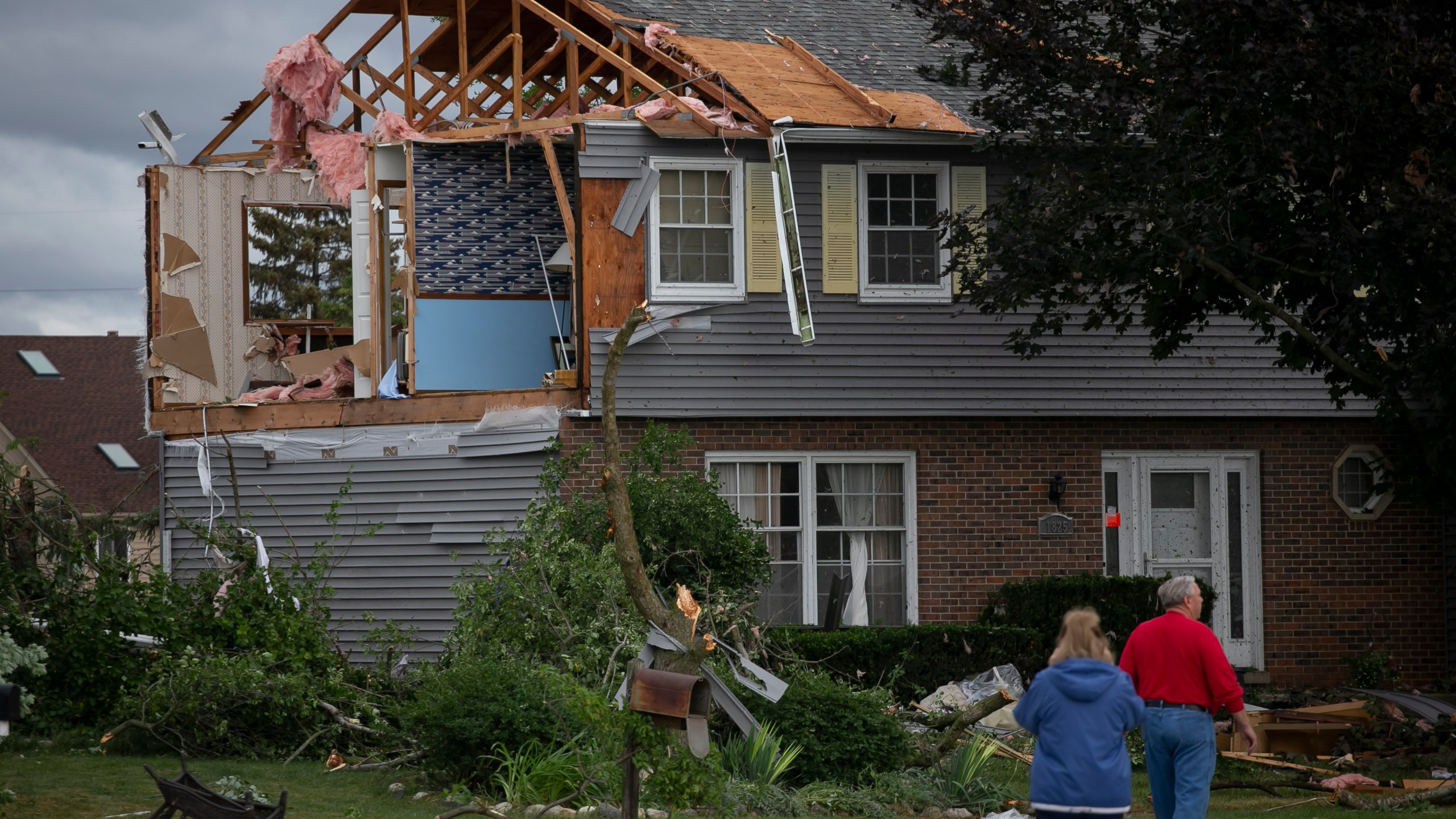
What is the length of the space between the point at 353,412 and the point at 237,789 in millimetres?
7280

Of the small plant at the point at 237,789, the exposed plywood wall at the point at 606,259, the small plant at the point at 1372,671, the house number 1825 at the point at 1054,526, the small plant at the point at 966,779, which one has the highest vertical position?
the exposed plywood wall at the point at 606,259

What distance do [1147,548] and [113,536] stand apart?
10.8 meters

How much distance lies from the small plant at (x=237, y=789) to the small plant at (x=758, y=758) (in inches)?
113

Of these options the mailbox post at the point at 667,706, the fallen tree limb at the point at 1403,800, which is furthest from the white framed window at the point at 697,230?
the mailbox post at the point at 667,706

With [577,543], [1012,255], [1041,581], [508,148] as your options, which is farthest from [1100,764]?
[508,148]

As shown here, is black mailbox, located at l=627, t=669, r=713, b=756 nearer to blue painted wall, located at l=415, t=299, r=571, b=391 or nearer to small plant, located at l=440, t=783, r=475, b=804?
small plant, located at l=440, t=783, r=475, b=804

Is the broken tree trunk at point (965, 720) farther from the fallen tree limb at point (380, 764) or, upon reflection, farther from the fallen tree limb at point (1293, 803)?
the fallen tree limb at point (380, 764)

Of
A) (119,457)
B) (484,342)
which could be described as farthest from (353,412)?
(119,457)

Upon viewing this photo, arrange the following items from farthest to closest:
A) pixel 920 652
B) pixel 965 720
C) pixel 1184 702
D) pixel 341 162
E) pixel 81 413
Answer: pixel 81 413, pixel 341 162, pixel 920 652, pixel 965 720, pixel 1184 702

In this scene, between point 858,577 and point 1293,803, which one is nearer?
point 1293,803

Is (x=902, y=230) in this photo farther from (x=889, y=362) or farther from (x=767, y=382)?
(x=767, y=382)

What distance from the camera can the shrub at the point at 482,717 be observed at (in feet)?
31.1

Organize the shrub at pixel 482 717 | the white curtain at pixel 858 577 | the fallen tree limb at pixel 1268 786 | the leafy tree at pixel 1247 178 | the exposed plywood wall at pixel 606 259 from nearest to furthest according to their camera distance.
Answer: the shrub at pixel 482 717 → the fallen tree limb at pixel 1268 786 → the leafy tree at pixel 1247 178 → the exposed plywood wall at pixel 606 259 → the white curtain at pixel 858 577

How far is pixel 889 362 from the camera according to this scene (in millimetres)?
14531
